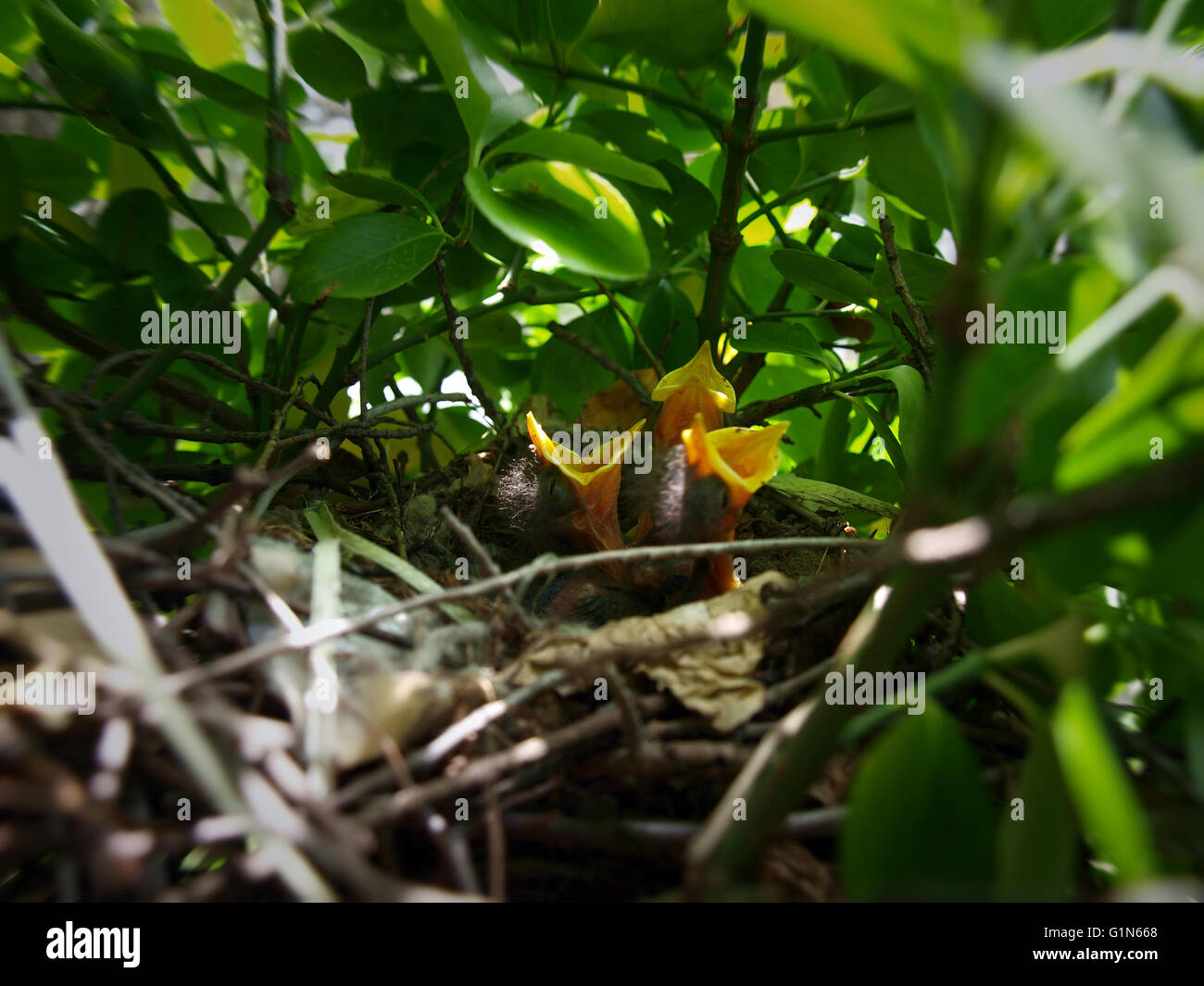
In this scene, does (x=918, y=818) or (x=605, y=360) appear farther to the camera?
(x=605, y=360)

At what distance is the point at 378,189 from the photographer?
68 centimetres

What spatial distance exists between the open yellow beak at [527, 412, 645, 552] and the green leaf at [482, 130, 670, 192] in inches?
9.9

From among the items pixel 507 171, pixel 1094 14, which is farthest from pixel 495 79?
pixel 1094 14

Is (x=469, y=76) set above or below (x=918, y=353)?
above

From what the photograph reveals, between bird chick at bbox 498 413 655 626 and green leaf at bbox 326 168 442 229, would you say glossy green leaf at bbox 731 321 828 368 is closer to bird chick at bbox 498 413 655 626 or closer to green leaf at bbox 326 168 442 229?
bird chick at bbox 498 413 655 626

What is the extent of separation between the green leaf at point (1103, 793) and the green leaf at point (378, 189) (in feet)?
2.01

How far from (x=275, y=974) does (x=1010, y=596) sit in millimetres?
453

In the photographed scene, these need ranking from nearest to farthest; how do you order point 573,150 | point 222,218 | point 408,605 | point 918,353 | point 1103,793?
point 1103,793, point 408,605, point 573,150, point 918,353, point 222,218

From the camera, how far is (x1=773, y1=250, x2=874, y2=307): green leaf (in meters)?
0.71

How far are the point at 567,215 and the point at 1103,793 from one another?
521 millimetres

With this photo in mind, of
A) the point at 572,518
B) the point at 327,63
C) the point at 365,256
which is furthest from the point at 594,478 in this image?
the point at 327,63

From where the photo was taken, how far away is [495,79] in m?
0.62

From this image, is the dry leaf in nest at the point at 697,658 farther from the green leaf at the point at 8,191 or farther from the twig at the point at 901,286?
the green leaf at the point at 8,191

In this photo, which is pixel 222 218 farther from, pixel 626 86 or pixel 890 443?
pixel 890 443
